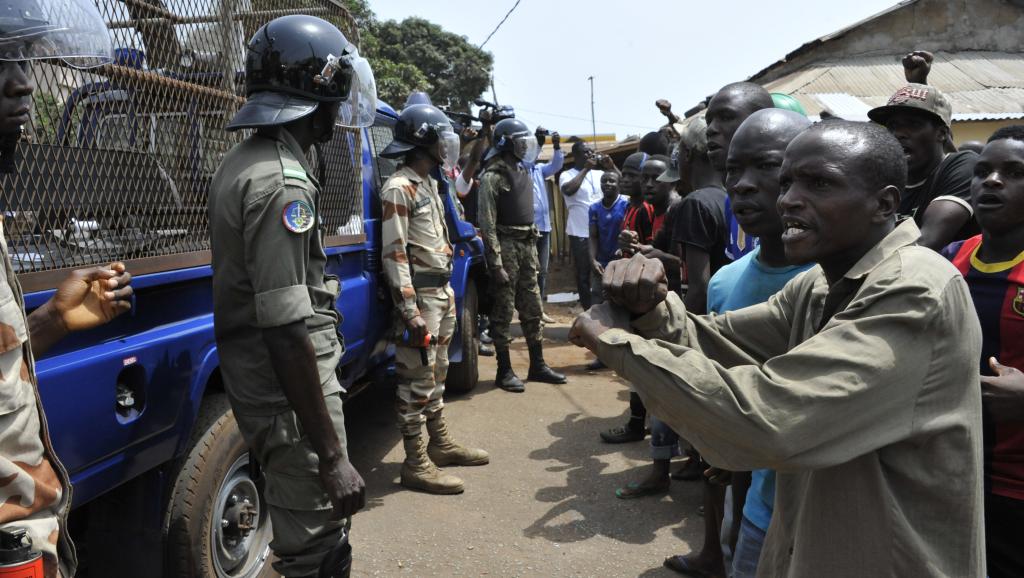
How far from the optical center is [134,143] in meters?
2.36

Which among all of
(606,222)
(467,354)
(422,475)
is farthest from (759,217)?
(606,222)

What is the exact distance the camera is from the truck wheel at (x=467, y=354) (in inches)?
226

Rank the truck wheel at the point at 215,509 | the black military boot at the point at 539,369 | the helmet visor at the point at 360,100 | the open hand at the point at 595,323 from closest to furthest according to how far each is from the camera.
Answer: the open hand at the point at 595,323
the truck wheel at the point at 215,509
the helmet visor at the point at 360,100
the black military boot at the point at 539,369

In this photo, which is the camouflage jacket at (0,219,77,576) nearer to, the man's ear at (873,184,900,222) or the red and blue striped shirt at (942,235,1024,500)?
the man's ear at (873,184,900,222)

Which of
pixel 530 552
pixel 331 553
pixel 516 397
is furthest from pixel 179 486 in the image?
pixel 516 397

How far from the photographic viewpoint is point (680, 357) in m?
1.21

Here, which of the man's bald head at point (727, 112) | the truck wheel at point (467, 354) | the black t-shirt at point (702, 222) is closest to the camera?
the man's bald head at point (727, 112)

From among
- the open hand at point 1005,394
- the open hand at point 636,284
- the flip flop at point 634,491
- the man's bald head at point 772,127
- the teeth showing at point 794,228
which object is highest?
the man's bald head at point 772,127

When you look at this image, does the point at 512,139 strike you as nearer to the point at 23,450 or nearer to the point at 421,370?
the point at 421,370

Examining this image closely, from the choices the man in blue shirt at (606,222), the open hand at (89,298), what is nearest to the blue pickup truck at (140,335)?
the open hand at (89,298)

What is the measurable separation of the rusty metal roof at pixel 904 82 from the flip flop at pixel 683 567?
9.03m

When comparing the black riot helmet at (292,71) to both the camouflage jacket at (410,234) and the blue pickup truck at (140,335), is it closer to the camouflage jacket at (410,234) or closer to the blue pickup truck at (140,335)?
the blue pickup truck at (140,335)

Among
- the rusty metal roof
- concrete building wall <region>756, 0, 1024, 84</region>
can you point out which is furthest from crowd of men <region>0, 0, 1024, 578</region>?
concrete building wall <region>756, 0, 1024, 84</region>

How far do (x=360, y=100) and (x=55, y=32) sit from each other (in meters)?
1.42
